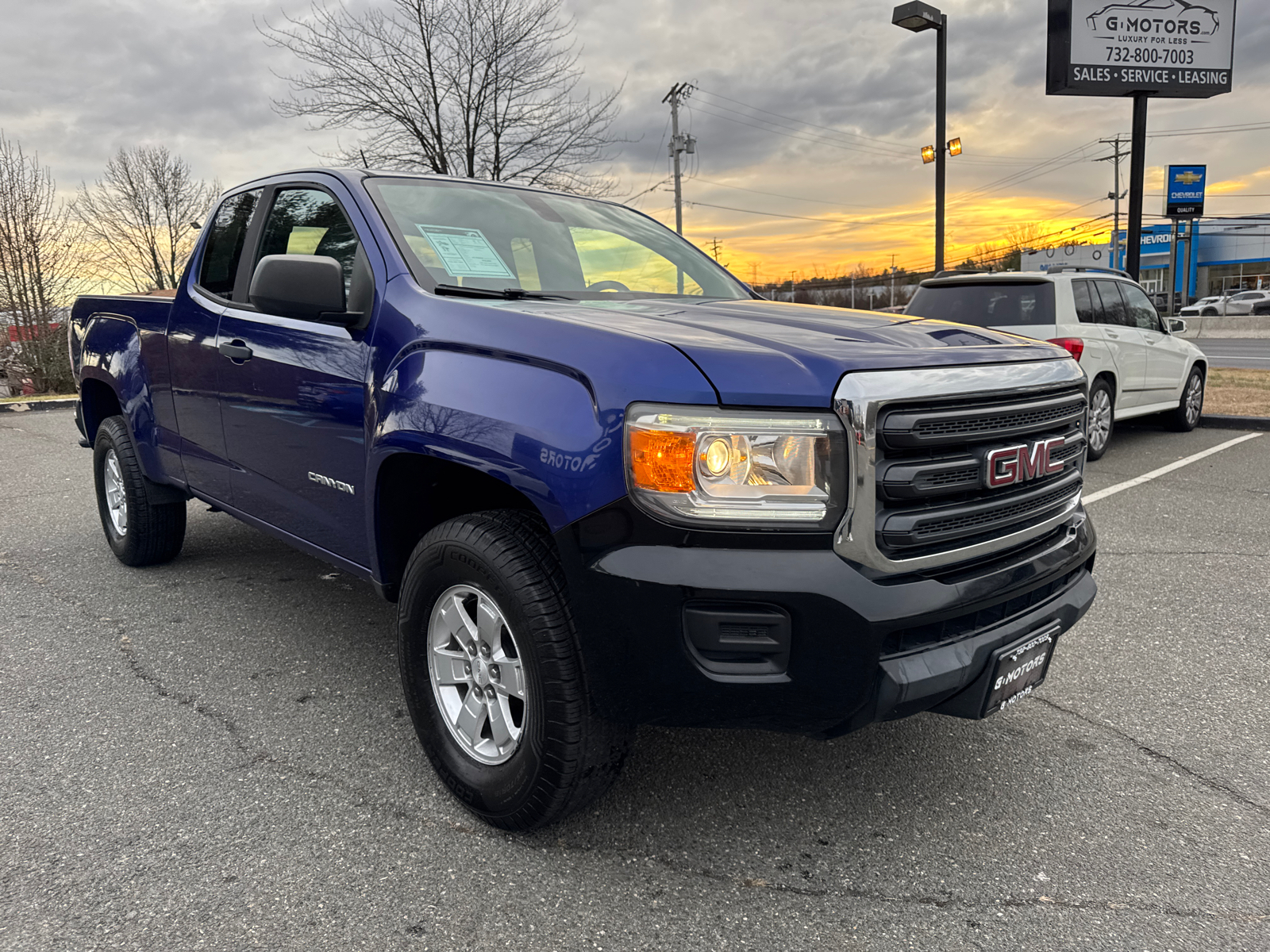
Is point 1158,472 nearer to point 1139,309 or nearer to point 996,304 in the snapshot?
point 996,304

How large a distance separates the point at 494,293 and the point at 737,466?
122 cm

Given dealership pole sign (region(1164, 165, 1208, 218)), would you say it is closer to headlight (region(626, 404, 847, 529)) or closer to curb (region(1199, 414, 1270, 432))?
curb (region(1199, 414, 1270, 432))

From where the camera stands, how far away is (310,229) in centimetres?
347

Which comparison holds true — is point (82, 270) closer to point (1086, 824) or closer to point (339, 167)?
point (339, 167)

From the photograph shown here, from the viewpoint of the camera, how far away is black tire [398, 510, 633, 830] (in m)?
2.21

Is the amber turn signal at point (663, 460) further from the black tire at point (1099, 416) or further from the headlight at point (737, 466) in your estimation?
the black tire at point (1099, 416)

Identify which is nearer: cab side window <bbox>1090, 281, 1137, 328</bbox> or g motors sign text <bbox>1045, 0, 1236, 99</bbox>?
cab side window <bbox>1090, 281, 1137, 328</bbox>

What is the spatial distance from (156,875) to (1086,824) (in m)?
2.46

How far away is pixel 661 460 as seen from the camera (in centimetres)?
202

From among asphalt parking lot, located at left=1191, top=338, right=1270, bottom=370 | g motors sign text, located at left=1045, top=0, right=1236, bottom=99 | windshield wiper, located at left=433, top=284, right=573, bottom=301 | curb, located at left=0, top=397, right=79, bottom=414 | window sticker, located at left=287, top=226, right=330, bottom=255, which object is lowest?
asphalt parking lot, located at left=1191, top=338, right=1270, bottom=370

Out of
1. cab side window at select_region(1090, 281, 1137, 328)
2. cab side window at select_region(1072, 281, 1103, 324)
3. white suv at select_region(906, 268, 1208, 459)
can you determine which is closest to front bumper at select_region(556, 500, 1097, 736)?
white suv at select_region(906, 268, 1208, 459)

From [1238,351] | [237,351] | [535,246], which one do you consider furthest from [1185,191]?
[237,351]

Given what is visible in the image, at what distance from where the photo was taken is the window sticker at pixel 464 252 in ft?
9.83

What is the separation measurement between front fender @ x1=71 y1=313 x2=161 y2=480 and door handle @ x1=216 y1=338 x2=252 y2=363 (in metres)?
1.13
